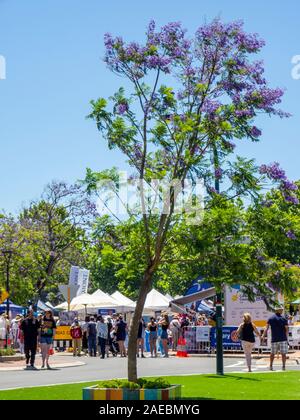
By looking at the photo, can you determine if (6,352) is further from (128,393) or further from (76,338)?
(128,393)

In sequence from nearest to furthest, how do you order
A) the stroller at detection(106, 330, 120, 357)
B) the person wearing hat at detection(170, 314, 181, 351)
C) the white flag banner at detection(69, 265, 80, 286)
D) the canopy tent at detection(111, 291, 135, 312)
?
the stroller at detection(106, 330, 120, 357)
the person wearing hat at detection(170, 314, 181, 351)
the white flag banner at detection(69, 265, 80, 286)
the canopy tent at detection(111, 291, 135, 312)

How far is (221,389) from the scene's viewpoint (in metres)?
17.4

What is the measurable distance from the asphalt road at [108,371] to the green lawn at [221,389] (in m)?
1.88

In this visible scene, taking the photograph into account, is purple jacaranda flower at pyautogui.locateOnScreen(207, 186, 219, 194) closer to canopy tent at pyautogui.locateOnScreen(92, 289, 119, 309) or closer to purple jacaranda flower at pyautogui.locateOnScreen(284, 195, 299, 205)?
purple jacaranda flower at pyautogui.locateOnScreen(284, 195, 299, 205)

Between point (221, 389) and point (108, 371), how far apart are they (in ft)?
25.4

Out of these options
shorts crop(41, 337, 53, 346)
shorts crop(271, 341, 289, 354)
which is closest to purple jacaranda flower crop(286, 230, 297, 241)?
shorts crop(271, 341, 289, 354)

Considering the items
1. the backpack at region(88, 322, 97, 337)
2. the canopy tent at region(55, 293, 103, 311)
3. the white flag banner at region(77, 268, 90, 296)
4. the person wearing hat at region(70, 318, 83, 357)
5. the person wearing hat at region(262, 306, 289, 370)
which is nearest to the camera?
the person wearing hat at region(262, 306, 289, 370)

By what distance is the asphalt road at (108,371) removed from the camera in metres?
20.7

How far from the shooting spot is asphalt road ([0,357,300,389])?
20.7 meters

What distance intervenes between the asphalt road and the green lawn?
1.88m

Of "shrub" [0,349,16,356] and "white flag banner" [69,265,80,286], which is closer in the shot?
"shrub" [0,349,16,356]

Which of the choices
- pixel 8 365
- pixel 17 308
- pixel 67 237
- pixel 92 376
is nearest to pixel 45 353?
pixel 8 365
